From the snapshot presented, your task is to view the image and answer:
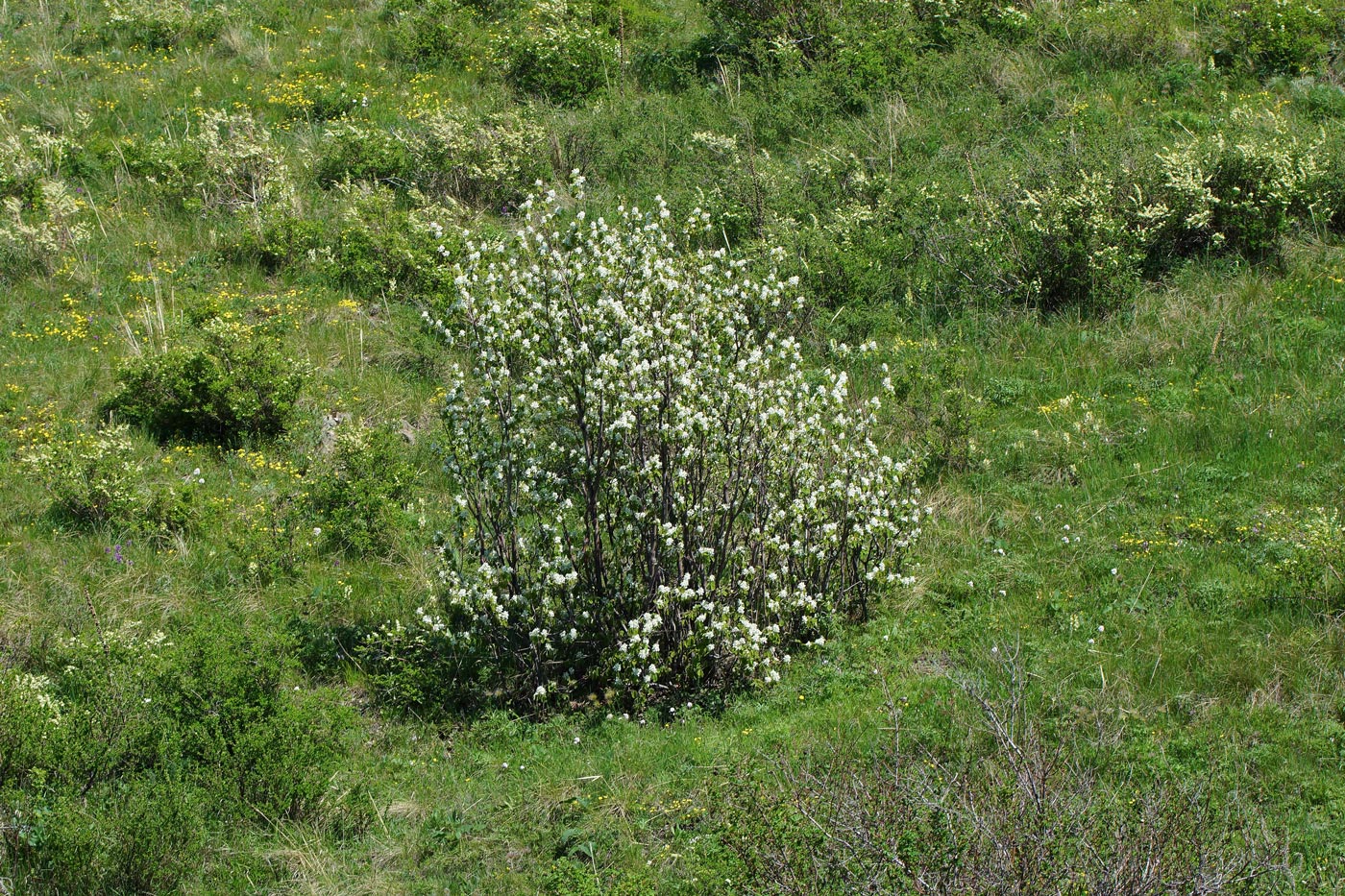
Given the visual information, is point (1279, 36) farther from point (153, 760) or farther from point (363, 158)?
point (153, 760)

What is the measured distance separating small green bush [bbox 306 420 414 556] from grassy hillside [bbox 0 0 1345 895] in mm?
37

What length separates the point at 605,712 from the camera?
6.56 m

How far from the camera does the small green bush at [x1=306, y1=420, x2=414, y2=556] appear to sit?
8.04 m

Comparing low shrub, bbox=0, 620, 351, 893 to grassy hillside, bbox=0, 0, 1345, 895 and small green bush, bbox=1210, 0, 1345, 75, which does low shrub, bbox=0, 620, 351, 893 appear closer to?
grassy hillside, bbox=0, 0, 1345, 895

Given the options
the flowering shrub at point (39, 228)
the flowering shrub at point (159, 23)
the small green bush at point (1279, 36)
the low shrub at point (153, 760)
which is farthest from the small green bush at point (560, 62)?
the low shrub at point (153, 760)

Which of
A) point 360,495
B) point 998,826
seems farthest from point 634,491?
point 998,826

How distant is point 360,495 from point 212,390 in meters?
1.69

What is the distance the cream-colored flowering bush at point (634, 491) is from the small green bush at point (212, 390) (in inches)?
111

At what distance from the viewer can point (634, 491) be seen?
6508mm

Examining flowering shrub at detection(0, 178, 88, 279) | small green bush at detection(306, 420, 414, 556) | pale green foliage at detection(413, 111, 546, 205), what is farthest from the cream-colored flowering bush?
flowering shrub at detection(0, 178, 88, 279)

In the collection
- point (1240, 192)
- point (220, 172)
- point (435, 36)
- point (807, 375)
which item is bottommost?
point (807, 375)

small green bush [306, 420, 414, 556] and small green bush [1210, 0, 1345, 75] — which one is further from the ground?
small green bush [1210, 0, 1345, 75]

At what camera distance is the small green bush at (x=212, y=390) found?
347 inches

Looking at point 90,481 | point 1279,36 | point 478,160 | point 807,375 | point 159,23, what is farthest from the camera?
point 159,23
